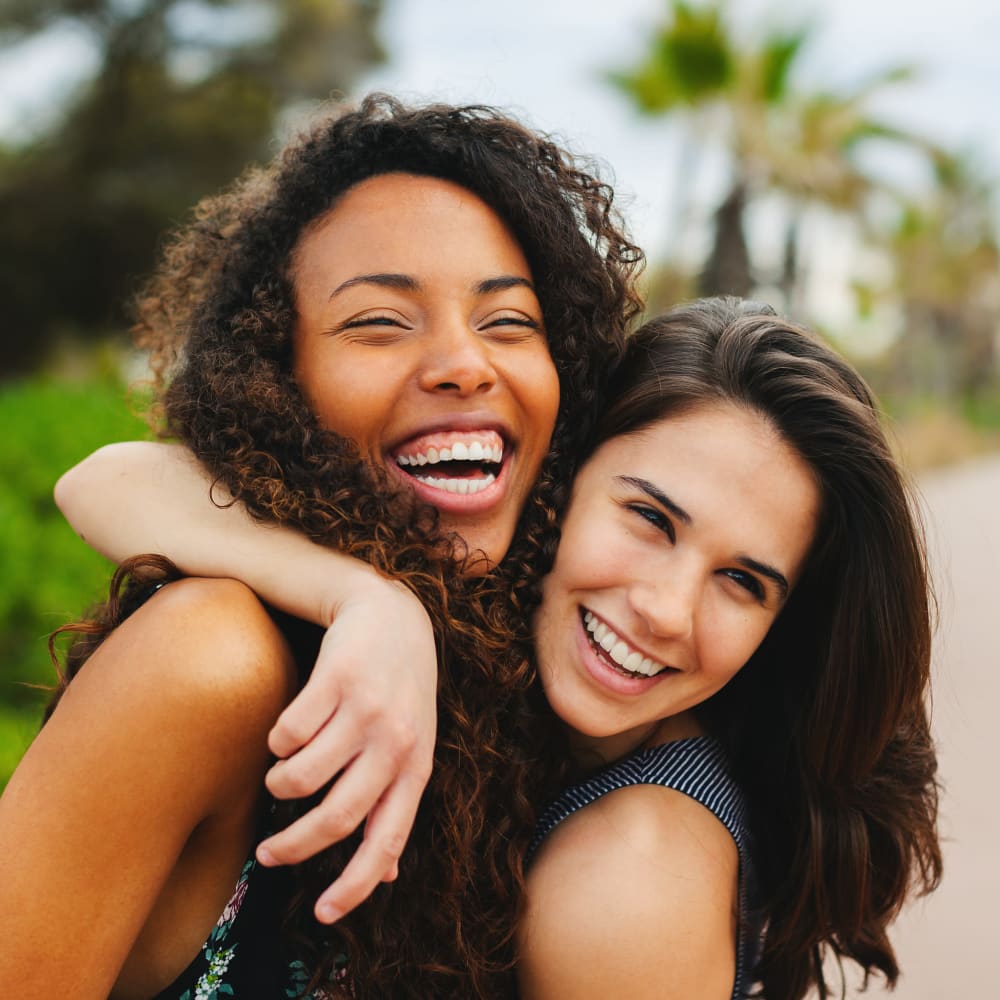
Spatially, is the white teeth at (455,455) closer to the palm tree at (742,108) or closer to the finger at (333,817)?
the finger at (333,817)

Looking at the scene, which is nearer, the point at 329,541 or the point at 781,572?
the point at 329,541

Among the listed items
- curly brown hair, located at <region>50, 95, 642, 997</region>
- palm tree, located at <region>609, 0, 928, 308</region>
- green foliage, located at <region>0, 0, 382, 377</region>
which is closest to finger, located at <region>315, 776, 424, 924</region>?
curly brown hair, located at <region>50, 95, 642, 997</region>

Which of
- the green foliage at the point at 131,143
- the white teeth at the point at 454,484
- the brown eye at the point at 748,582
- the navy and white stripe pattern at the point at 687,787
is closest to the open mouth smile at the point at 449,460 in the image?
the white teeth at the point at 454,484

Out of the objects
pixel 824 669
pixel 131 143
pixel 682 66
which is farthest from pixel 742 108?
pixel 824 669

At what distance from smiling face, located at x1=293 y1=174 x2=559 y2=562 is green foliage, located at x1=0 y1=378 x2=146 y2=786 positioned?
3.91 feet

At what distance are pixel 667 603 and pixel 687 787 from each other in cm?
37

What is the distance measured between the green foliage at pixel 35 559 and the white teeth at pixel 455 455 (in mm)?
1256

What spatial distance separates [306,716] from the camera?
1.43 metres

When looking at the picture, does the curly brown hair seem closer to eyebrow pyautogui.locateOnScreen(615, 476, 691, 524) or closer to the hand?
eyebrow pyautogui.locateOnScreen(615, 476, 691, 524)

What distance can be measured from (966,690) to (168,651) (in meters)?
5.23

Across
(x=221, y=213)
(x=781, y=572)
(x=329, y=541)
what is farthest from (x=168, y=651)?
(x=221, y=213)

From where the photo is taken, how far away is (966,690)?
5809mm

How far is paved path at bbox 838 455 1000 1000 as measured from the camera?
11.7ft

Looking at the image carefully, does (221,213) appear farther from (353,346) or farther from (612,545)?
(612,545)
